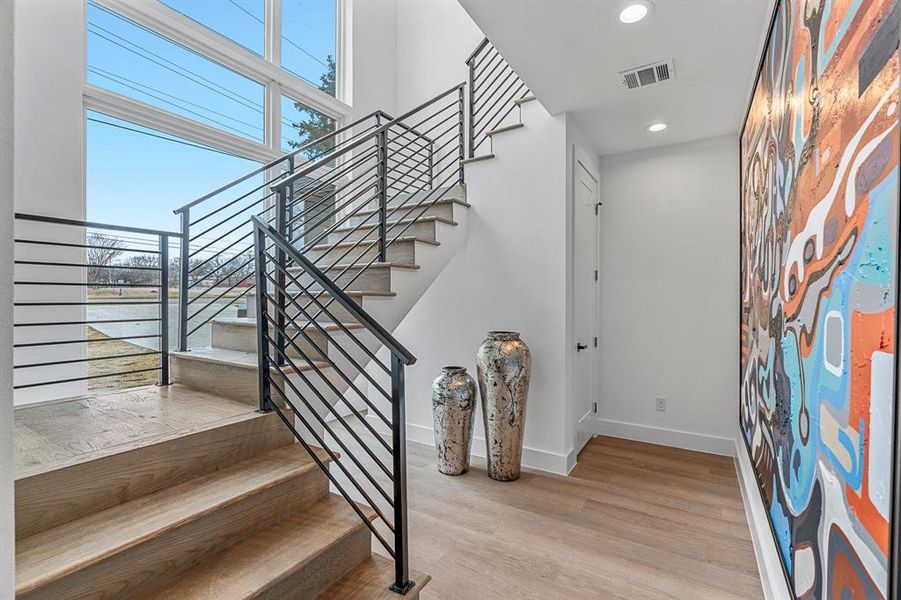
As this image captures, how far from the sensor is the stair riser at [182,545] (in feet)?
3.96

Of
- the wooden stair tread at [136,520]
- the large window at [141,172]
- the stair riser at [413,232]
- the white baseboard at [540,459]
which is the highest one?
the large window at [141,172]

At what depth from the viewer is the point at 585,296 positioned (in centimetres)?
355

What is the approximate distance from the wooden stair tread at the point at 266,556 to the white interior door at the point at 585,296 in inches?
83.2

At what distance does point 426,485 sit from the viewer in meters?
2.94

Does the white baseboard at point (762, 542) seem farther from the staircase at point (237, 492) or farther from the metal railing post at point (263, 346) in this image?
the metal railing post at point (263, 346)

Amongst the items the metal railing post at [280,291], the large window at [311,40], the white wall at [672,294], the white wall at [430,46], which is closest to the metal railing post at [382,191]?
the metal railing post at [280,291]

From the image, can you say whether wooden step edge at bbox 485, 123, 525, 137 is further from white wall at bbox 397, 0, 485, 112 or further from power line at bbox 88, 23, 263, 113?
power line at bbox 88, 23, 263, 113

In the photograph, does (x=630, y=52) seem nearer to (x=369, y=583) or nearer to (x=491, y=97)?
(x=491, y=97)

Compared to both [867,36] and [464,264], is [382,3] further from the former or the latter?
[867,36]

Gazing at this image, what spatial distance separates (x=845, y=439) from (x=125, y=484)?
209 cm

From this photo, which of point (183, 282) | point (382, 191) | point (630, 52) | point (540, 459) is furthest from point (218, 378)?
point (630, 52)

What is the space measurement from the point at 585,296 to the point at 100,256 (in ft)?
11.7

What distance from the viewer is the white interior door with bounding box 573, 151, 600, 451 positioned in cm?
332

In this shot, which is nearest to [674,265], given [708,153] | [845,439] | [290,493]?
[708,153]
